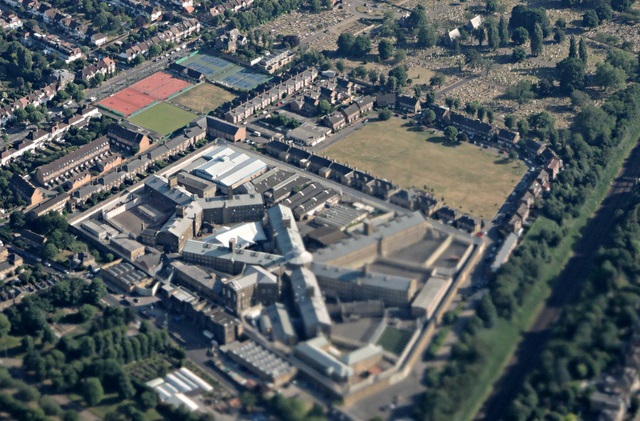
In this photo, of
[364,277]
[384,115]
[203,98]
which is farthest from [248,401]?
[203,98]

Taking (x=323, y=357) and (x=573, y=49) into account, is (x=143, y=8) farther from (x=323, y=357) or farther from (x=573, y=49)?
(x=323, y=357)

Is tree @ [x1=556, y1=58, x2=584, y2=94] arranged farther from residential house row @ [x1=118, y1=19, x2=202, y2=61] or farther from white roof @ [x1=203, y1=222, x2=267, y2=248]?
residential house row @ [x1=118, y1=19, x2=202, y2=61]

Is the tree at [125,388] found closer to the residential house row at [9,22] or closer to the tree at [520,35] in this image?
the residential house row at [9,22]

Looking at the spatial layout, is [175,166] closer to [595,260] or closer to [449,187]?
[449,187]

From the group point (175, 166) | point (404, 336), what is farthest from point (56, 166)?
point (404, 336)

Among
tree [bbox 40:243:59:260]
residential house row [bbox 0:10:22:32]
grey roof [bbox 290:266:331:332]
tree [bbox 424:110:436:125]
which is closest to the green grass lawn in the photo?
grey roof [bbox 290:266:331:332]

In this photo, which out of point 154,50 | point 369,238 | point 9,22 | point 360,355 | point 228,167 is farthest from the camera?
point 9,22
